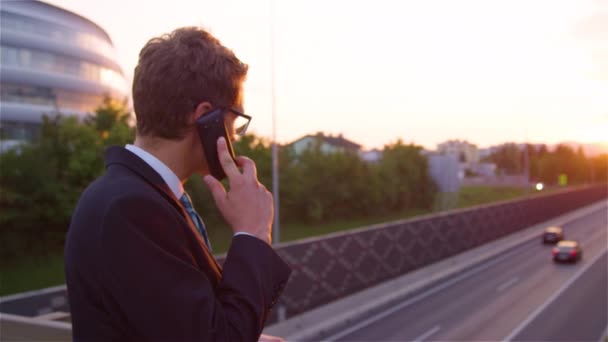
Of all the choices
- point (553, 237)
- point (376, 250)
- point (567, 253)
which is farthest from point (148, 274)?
point (553, 237)

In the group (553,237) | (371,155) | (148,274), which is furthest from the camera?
(371,155)

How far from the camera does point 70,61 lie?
28.2 meters

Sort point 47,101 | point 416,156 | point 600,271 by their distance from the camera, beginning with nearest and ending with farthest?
point 600,271 → point 47,101 → point 416,156

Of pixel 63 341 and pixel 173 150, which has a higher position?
pixel 173 150

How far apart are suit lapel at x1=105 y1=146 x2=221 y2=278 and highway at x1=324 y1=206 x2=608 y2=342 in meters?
10.4

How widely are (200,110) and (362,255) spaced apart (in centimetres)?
1606

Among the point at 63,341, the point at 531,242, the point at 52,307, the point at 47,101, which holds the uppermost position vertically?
the point at 47,101

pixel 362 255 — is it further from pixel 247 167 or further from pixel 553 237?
pixel 247 167

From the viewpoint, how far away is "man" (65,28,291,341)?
0.94 m

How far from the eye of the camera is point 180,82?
44.8 inches

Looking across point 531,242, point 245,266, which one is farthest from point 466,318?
point 531,242

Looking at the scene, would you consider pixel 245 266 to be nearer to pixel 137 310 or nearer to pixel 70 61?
pixel 137 310

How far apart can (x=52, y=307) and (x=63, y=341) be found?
6938mm

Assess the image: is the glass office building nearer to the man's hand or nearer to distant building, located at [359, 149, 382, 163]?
distant building, located at [359, 149, 382, 163]
